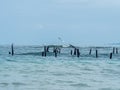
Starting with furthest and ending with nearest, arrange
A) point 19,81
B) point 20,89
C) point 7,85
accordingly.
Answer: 1. point 19,81
2. point 7,85
3. point 20,89

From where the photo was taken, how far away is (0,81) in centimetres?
3806

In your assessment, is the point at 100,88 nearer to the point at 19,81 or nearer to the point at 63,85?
the point at 63,85

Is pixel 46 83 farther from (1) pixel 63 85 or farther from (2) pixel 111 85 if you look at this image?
(2) pixel 111 85

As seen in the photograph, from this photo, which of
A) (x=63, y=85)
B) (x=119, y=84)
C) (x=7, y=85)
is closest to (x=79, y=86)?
(x=63, y=85)

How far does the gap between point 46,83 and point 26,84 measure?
1.95m

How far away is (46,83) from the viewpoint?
36750mm

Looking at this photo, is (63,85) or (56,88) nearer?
(56,88)

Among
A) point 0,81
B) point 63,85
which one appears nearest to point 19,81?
point 0,81

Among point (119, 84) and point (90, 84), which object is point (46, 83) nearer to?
point (90, 84)

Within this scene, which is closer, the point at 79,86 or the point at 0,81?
the point at 79,86

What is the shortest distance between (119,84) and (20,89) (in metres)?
9.35

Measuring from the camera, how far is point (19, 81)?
125 ft

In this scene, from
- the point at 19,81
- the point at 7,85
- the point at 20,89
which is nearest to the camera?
the point at 20,89

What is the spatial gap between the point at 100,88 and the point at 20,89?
658 cm
